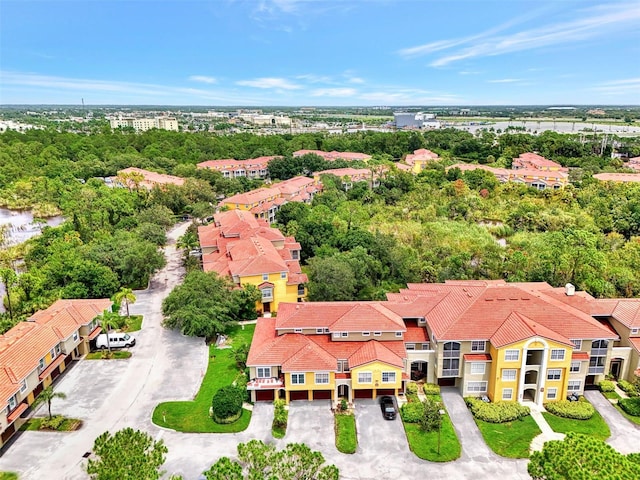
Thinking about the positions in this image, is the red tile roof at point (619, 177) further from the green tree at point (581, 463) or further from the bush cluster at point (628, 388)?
the green tree at point (581, 463)

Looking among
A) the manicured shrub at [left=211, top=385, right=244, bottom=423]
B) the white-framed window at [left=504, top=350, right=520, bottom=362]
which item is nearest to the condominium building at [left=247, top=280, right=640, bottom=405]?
the white-framed window at [left=504, top=350, right=520, bottom=362]

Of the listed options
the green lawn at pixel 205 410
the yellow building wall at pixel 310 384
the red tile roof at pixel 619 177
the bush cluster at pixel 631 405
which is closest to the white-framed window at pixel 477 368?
the bush cluster at pixel 631 405

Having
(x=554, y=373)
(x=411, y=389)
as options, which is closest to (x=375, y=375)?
(x=411, y=389)

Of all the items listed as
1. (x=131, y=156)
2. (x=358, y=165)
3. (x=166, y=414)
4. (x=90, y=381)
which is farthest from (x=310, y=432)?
(x=131, y=156)

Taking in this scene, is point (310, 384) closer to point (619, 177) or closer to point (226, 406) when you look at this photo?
point (226, 406)

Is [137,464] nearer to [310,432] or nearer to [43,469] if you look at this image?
[43,469]

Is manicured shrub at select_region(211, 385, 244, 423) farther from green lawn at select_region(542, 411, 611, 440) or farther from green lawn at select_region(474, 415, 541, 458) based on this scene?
green lawn at select_region(542, 411, 611, 440)

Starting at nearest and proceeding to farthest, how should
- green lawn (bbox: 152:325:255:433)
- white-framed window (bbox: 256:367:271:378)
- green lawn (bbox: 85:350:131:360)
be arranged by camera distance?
green lawn (bbox: 152:325:255:433) < white-framed window (bbox: 256:367:271:378) < green lawn (bbox: 85:350:131:360)

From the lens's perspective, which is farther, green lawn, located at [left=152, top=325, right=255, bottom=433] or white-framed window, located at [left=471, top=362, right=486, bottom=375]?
white-framed window, located at [left=471, top=362, right=486, bottom=375]
